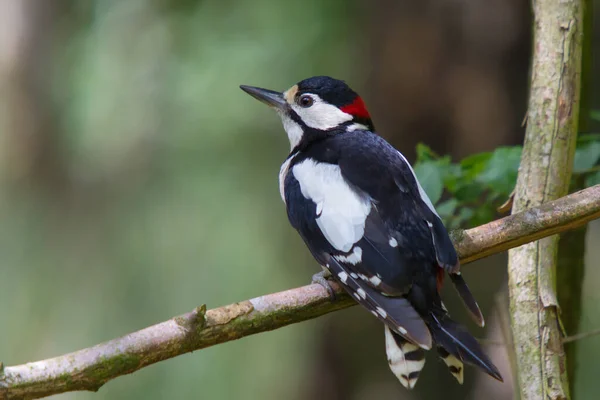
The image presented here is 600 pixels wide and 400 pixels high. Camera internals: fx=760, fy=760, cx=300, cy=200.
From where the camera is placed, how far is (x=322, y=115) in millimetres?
3258

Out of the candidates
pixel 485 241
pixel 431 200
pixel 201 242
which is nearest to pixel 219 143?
pixel 201 242

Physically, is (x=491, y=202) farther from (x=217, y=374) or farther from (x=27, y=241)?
(x=27, y=241)

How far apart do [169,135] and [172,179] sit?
0.31 meters

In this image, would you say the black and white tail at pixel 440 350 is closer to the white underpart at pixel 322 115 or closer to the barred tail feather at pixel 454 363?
the barred tail feather at pixel 454 363

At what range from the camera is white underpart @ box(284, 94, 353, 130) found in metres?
3.25

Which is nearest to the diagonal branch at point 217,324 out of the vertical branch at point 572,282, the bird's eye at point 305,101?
the vertical branch at point 572,282

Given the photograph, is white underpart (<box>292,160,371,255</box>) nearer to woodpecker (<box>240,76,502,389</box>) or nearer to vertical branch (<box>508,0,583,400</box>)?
woodpecker (<box>240,76,502,389</box>)

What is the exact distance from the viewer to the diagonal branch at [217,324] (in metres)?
1.96

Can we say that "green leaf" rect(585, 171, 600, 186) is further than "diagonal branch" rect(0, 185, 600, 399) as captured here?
Yes

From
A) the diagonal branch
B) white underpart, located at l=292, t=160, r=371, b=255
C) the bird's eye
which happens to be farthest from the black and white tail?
the bird's eye

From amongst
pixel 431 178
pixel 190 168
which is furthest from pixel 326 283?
pixel 190 168

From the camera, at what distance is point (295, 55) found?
17.0 ft

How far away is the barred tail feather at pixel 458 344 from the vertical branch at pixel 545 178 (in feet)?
0.98

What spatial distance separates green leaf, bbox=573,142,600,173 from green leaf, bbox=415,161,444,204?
19.7 inches
